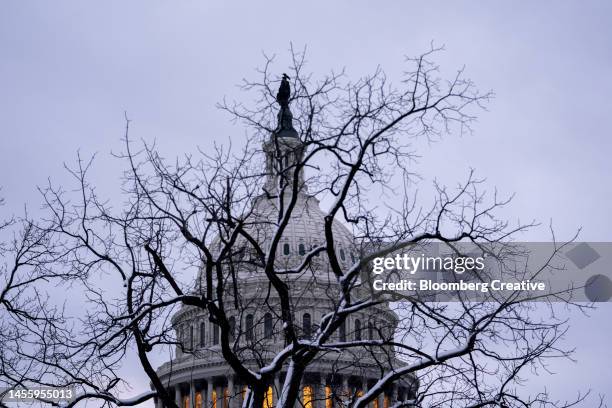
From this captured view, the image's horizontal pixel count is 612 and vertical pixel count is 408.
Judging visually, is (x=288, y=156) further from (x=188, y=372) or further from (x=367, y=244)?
(x=188, y=372)

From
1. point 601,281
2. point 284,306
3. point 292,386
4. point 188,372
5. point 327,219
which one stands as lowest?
point 292,386

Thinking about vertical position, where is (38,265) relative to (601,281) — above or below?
below

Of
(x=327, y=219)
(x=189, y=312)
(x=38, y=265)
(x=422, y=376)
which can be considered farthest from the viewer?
(x=189, y=312)

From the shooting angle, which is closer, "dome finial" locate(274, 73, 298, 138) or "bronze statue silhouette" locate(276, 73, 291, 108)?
"dome finial" locate(274, 73, 298, 138)

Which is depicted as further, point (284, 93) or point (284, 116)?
point (284, 93)

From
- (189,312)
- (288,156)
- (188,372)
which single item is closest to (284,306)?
(288,156)

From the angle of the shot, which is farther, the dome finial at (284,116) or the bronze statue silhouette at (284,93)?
the bronze statue silhouette at (284,93)

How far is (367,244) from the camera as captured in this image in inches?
610

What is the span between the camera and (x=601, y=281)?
150 ft

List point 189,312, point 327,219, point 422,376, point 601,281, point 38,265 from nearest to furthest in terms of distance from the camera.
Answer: point 327,219
point 422,376
point 38,265
point 601,281
point 189,312

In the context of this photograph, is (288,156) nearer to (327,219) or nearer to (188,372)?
(327,219)

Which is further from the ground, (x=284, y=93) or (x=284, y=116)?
(x=284, y=93)

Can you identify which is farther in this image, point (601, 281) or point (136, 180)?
point (601, 281)

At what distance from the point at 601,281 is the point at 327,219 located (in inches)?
1318
